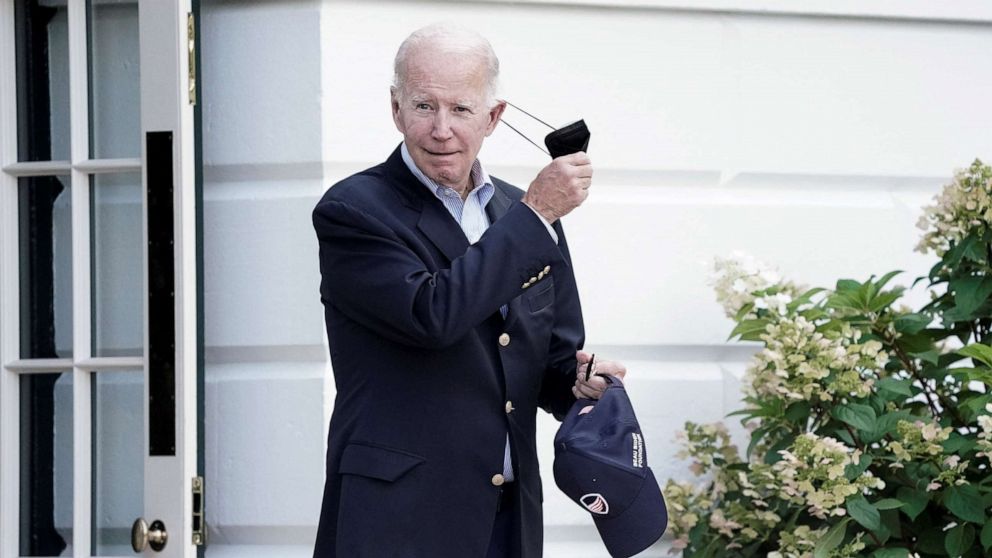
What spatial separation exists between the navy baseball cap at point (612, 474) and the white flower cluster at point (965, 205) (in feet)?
4.05

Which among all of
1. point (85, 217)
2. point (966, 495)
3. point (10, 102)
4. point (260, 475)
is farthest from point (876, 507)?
point (10, 102)

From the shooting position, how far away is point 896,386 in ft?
10.4

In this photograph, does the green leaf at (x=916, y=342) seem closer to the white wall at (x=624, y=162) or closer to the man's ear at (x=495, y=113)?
the white wall at (x=624, y=162)

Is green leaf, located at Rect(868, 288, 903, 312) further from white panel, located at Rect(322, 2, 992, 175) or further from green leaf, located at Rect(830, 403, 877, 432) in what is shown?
white panel, located at Rect(322, 2, 992, 175)

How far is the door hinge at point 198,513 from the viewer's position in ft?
11.2

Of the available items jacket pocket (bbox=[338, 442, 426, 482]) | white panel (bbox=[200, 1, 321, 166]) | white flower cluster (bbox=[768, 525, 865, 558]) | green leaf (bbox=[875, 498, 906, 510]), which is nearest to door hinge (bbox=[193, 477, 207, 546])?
white panel (bbox=[200, 1, 321, 166])

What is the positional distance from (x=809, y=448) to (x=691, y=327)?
840mm

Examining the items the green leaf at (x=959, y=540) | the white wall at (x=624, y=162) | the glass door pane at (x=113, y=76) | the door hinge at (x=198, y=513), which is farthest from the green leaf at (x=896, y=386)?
the glass door pane at (x=113, y=76)

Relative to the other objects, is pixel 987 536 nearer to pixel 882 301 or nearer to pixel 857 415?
pixel 857 415

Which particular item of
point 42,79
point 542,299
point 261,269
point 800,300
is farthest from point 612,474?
point 42,79

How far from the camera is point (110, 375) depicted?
11.7 feet

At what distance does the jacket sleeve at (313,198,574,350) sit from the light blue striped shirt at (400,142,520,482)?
0.14 meters

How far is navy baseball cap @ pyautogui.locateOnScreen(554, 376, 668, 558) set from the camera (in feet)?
7.52

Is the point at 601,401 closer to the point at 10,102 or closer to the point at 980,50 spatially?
the point at 10,102
